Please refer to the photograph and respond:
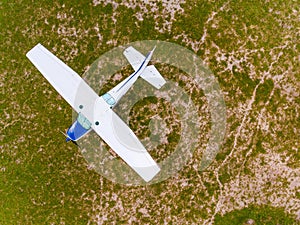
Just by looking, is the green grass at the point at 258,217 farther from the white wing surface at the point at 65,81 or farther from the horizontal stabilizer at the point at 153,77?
the white wing surface at the point at 65,81

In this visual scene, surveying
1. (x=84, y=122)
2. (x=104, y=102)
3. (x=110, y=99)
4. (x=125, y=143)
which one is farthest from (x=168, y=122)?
(x=84, y=122)

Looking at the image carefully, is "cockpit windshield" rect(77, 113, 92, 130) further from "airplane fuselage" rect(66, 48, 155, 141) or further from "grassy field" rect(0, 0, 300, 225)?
"grassy field" rect(0, 0, 300, 225)

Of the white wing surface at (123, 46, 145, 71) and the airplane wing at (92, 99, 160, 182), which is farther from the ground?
the white wing surface at (123, 46, 145, 71)

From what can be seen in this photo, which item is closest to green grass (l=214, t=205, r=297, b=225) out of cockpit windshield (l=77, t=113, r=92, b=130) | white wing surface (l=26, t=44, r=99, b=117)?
cockpit windshield (l=77, t=113, r=92, b=130)

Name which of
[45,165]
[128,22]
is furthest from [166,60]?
[45,165]

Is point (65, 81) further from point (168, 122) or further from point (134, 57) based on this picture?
point (168, 122)
